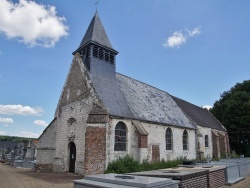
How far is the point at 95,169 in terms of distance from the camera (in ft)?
45.5

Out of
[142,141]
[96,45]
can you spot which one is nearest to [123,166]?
[142,141]

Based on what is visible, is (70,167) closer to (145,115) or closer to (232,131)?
(145,115)

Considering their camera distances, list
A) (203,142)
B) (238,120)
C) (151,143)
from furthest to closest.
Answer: (238,120) → (203,142) → (151,143)

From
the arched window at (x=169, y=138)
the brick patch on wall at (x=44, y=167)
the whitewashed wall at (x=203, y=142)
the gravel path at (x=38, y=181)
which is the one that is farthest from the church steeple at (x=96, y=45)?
the whitewashed wall at (x=203, y=142)

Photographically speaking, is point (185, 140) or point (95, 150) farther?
point (185, 140)

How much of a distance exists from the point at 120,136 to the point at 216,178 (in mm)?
7083

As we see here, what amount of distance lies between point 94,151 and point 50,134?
6.14 meters

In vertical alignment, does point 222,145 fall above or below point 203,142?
below

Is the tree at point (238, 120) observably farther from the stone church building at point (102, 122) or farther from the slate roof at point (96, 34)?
the slate roof at point (96, 34)

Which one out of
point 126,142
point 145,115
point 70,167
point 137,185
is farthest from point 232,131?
point 137,185

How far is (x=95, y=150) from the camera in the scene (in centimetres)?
1412

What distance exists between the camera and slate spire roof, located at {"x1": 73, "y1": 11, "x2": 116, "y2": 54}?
61.4 ft

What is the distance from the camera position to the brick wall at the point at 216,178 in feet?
32.5

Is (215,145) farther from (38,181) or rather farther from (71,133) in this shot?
(38,181)
